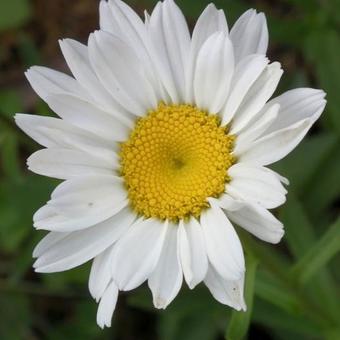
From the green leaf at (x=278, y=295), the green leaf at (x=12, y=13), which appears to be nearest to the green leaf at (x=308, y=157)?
the green leaf at (x=278, y=295)

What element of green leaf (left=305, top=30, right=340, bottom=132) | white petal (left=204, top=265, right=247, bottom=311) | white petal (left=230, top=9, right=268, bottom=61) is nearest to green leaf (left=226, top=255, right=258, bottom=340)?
white petal (left=204, top=265, right=247, bottom=311)

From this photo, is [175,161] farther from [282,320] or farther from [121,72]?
[282,320]

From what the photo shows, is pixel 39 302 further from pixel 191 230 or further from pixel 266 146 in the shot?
pixel 266 146

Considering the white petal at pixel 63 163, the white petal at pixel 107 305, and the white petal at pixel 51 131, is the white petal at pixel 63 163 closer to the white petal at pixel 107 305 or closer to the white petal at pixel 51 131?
the white petal at pixel 51 131

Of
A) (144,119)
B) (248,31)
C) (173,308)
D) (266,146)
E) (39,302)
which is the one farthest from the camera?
(39,302)

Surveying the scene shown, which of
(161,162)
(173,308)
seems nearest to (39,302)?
(173,308)
